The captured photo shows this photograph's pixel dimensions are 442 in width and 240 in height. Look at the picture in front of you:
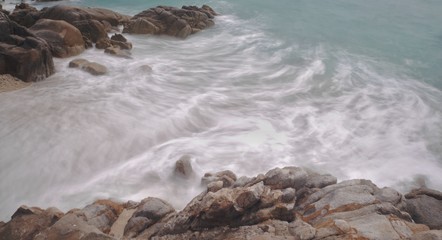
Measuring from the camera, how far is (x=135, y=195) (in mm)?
7625

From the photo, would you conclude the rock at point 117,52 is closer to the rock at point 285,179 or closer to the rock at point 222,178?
the rock at point 222,178

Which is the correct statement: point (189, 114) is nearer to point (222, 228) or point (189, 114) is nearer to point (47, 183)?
point (47, 183)

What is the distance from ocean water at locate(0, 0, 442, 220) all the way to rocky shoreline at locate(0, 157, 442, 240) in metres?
1.49

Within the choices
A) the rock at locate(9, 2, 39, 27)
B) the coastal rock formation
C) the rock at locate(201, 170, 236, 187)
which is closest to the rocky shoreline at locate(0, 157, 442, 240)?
the rock at locate(201, 170, 236, 187)

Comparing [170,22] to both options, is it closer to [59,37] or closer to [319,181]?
[59,37]

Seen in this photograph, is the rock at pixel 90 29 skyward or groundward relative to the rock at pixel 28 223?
skyward

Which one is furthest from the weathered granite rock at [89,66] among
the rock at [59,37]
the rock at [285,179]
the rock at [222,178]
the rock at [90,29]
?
the rock at [285,179]

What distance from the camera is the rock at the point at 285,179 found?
6.32 meters

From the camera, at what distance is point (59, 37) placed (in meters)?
14.5

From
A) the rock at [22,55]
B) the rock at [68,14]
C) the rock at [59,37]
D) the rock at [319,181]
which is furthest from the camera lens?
the rock at [68,14]

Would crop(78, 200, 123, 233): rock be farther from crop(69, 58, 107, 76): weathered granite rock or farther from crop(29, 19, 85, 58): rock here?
crop(29, 19, 85, 58): rock

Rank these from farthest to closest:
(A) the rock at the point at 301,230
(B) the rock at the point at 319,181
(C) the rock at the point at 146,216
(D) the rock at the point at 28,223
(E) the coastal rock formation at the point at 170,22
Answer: (E) the coastal rock formation at the point at 170,22 < (B) the rock at the point at 319,181 < (C) the rock at the point at 146,216 < (D) the rock at the point at 28,223 < (A) the rock at the point at 301,230

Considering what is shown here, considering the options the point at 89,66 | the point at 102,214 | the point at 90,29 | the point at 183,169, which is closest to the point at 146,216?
the point at 102,214

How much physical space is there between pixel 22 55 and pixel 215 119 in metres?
6.96
